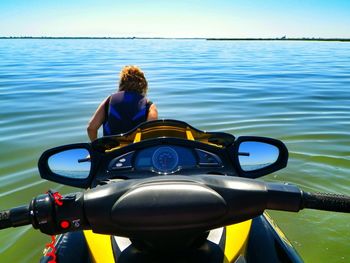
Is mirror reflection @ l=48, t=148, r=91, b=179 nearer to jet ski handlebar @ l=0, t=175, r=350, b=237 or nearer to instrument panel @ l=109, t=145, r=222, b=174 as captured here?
instrument panel @ l=109, t=145, r=222, b=174

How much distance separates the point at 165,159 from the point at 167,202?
35.6 inches

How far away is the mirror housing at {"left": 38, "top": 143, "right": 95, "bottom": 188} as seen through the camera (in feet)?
7.00

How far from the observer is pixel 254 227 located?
2.37 m

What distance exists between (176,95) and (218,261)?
14034 mm

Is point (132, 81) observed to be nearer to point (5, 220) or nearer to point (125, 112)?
point (125, 112)

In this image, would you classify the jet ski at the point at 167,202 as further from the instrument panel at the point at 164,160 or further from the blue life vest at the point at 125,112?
the blue life vest at the point at 125,112

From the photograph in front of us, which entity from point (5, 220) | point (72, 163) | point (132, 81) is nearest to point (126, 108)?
point (132, 81)

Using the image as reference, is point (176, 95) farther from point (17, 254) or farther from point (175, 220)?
point (175, 220)

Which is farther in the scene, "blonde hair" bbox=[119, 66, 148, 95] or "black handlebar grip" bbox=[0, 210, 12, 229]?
"blonde hair" bbox=[119, 66, 148, 95]

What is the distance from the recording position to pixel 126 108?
194 inches

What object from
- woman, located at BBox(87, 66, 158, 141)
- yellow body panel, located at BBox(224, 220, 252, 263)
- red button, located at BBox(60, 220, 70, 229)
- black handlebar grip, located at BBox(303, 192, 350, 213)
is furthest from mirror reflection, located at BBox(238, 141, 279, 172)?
woman, located at BBox(87, 66, 158, 141)

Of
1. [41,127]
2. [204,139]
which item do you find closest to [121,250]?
[204,139]

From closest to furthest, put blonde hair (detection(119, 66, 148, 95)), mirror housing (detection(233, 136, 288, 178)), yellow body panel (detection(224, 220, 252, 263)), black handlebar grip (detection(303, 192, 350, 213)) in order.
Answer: black handlebar grip (detection(303, 192, 350, 213)) → yellow body panel (detection(224, 220, 252, 263)) → mirror housing (detection(233, 136, 288, 178)) → blonde hair (detection(119, 66, 148, 95))

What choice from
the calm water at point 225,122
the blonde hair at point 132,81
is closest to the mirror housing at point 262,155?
the calm water at point 225,122
